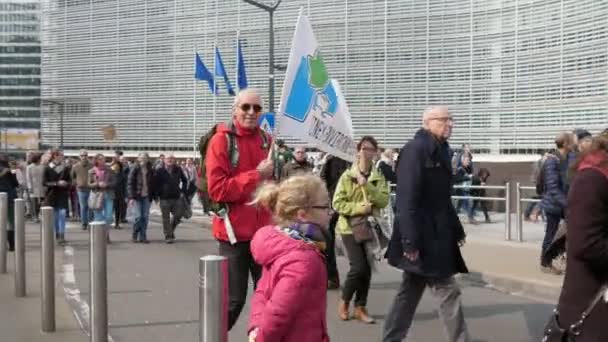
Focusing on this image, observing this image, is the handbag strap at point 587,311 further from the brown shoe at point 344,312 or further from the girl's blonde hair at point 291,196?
the brown shoe at point 344,312

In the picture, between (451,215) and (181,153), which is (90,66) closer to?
(181,153)

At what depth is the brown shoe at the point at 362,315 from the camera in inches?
296

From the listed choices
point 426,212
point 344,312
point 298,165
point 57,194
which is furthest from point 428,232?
point 57,194

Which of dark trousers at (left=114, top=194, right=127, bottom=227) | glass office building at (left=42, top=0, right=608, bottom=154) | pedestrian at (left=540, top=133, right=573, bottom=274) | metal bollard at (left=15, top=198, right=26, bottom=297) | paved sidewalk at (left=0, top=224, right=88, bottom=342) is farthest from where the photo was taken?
glass office building at (left=42, top=0, right=608, bottom=154)

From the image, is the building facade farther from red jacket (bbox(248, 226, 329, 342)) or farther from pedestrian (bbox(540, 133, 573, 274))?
red jacket (bbox(248, 226, 329, 342))

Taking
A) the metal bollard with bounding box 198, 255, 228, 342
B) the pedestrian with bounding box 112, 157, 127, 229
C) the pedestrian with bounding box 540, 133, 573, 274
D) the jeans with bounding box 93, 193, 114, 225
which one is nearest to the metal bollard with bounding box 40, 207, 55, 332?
the metal bollard with bounding box 198, 255, 228, 342

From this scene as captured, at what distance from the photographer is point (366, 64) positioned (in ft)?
112

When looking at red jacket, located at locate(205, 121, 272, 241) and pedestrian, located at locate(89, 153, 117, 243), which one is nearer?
red jacket, located at locate(205, 121, 272, 241)

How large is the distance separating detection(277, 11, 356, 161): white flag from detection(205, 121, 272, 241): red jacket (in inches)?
34.8

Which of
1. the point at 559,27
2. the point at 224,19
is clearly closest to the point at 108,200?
the point at 559,27

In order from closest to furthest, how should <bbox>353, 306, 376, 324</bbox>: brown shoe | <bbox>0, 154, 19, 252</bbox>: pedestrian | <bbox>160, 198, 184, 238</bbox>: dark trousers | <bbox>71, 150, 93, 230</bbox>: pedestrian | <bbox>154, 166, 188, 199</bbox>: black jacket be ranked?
<bbox>353, 306, 376, 324</bbox>: brown shoe
<bbox>0, 154, 19, 252</bbox>: pedestrian
<bbox>160, 198, 184, 238</bbox>: dark trousers
<bbox>154, 166, 188, 199</bbox>: black jacket
<bbox>71, 150, 93, 230</bbox>: pedestrian

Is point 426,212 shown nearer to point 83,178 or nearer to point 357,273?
point 357,273

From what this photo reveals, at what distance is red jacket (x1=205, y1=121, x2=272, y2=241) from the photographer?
5.03 m

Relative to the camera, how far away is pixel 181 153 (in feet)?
150
